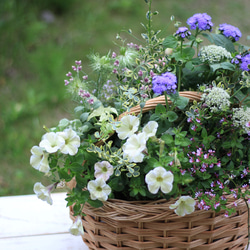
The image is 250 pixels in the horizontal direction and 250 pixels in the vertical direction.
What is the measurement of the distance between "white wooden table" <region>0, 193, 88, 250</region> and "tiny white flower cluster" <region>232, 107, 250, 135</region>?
54 centimetres

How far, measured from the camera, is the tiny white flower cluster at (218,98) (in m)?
0.84

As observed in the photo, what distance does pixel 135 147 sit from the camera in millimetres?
791

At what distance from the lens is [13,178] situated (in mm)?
2094

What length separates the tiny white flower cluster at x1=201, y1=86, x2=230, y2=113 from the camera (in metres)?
0.84

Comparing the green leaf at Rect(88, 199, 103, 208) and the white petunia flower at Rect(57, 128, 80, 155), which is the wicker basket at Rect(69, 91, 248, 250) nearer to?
the green leaf at Rect(88, 199, 103, 208)

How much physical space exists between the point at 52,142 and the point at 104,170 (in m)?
0.12

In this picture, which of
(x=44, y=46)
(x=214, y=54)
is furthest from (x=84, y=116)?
(x=44, y=46)

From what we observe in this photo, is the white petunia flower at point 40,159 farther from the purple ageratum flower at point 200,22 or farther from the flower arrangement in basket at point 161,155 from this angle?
the purple ageratum flower at point 200,22

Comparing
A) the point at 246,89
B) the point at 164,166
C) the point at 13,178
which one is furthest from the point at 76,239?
the point at 13,178

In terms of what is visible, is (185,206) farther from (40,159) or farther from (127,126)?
(40,159)

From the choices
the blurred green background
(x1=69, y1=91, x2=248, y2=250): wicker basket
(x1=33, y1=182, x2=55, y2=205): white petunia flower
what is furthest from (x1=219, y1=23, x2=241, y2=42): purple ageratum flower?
the blurred green background

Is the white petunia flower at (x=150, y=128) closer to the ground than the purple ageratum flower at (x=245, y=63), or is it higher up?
closer to the ground

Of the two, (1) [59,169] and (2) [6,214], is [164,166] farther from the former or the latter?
(2) [6,214]

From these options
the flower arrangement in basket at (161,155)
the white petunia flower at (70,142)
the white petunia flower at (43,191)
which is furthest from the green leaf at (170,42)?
the white petunia flower at (43,191)
